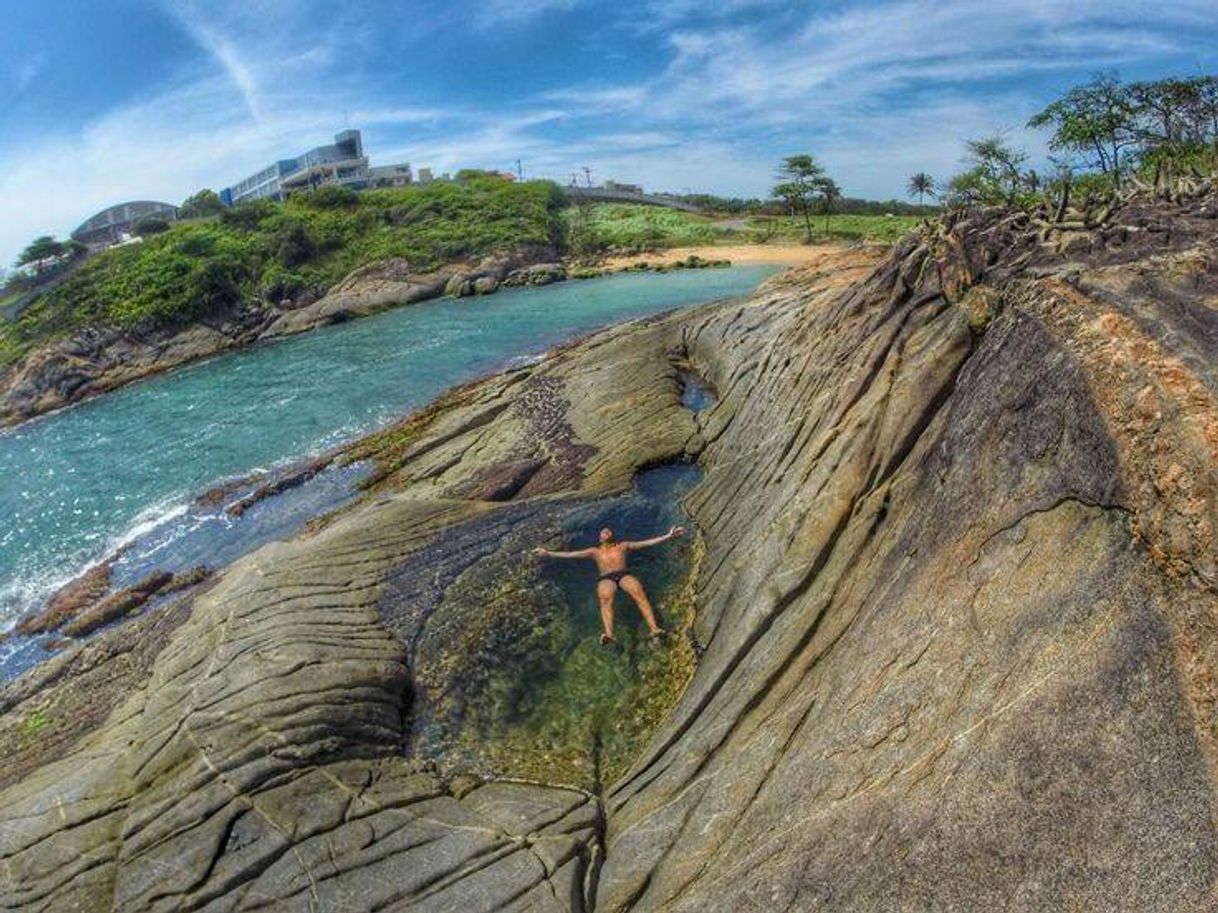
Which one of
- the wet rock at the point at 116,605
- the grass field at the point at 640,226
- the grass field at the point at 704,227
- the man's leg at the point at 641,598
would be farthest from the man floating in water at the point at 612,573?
the grass field at the point at 640,226

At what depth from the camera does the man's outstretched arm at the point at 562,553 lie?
12.9 meters

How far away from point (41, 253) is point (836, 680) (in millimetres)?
83490

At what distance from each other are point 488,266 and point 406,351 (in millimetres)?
25441

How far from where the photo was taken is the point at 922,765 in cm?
538

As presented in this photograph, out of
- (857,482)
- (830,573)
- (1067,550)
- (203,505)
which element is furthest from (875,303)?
(203,505)

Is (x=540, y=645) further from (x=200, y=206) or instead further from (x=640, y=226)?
(x=200, y=206)

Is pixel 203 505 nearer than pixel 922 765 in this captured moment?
No

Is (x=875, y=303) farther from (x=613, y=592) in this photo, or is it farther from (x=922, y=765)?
(x=922, y=765)

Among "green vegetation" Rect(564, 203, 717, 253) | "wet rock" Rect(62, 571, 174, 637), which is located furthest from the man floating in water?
"green vegetation" Rect(564, 203, 717, 253)

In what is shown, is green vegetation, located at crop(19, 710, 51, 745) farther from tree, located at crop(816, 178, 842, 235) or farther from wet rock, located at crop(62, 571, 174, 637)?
tree, located at crop(816, 178, 842, 235)

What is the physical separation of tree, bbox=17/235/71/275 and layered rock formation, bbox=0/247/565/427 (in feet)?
90.0

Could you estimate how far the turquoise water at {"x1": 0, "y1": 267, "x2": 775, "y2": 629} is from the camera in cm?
2166

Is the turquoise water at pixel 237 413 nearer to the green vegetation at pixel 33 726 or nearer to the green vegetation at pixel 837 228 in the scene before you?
the green vegetation at pixel 33 726

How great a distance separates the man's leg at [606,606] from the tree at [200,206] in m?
93.6
